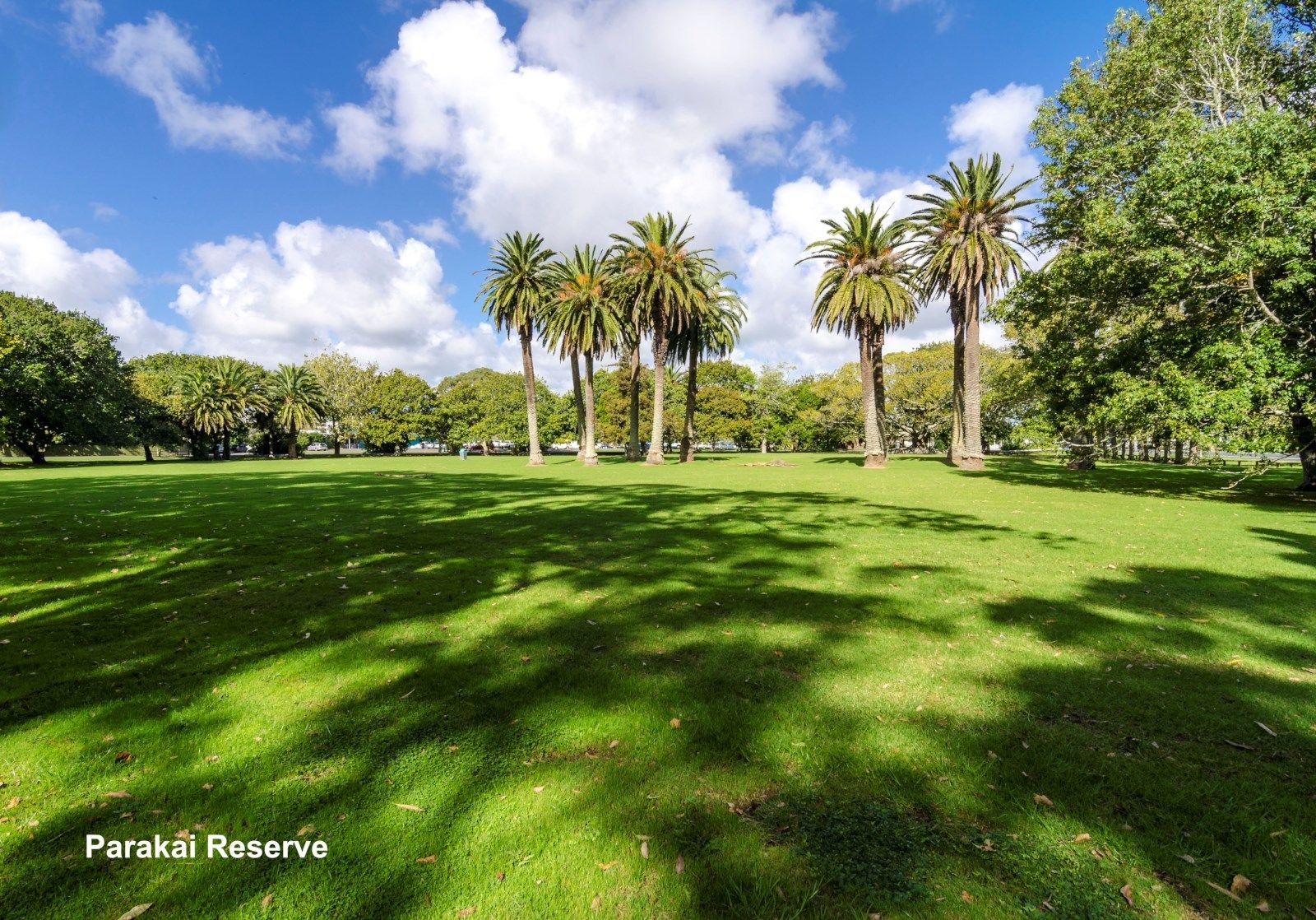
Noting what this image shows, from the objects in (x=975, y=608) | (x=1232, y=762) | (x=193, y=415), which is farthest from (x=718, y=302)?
(x=193, y=415)

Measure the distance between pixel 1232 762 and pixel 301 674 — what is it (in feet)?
22.3

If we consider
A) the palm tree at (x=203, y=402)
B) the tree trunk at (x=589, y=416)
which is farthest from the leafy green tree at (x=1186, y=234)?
the palm tree at (x=203, y=402)

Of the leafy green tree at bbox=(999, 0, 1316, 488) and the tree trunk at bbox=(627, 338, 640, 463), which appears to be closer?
the leafy green tree at bbox=(999, 0, 1316, 488)

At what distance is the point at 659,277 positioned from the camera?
117 ft

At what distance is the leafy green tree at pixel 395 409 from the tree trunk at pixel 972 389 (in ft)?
200

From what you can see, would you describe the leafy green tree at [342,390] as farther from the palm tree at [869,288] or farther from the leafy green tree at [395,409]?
the palm tree at [869,288]

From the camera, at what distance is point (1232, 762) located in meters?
3.43

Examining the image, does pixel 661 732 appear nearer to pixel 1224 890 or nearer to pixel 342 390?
pixel 1224 890

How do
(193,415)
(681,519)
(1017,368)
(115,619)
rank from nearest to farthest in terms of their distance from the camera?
(115,619)
(681,519)
(1017,368)
(193,415)

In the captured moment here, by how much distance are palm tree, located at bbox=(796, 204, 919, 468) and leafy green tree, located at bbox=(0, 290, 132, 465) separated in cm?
5231

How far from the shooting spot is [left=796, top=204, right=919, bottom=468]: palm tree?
33.7 metres

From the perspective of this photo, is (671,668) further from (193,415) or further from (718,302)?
(193,415)

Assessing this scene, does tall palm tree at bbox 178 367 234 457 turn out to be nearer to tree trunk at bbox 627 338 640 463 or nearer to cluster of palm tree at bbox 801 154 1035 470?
tree trunk at bbox 627 338 640 463

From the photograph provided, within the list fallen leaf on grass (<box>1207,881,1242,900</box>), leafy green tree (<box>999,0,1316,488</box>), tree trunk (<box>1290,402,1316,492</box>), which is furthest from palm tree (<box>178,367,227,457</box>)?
tree trunk (<box>1290,402,1316,492</box>)
